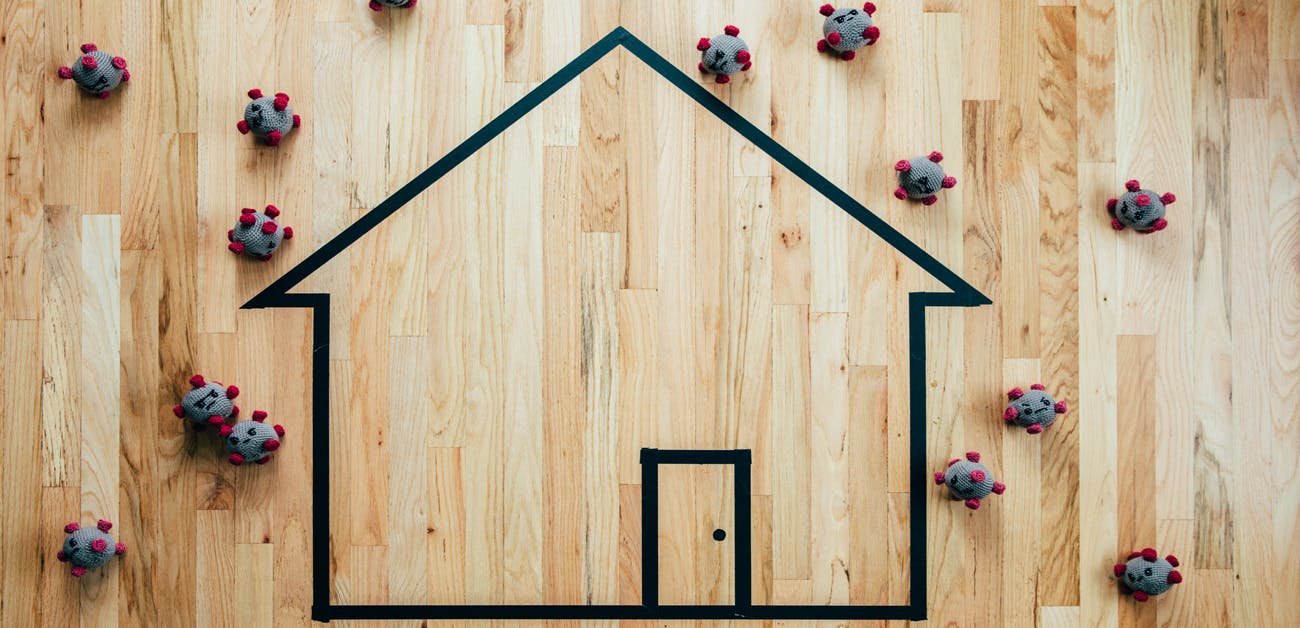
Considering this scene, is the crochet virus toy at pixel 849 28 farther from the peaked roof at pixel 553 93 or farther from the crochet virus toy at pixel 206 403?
the crochet virus toy at pixel 206 403

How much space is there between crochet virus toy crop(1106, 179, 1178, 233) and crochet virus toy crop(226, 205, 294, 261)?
1829mm

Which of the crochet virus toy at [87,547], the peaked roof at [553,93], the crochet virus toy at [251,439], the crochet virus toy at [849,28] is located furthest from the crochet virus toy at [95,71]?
the crochet virus toy at [849,28]

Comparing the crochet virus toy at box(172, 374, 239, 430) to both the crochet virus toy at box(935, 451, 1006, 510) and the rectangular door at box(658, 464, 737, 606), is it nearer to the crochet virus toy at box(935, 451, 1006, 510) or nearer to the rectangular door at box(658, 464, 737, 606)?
the rectangular door at box(658, 464, 737, 606)

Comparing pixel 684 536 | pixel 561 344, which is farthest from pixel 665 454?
pixel 561 344

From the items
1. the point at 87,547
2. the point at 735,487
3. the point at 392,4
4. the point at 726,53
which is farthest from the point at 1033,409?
the point at 87,547

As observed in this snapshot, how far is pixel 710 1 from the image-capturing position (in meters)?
1.78

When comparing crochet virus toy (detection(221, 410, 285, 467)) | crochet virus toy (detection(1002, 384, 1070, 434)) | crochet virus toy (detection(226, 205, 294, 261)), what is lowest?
crochet virus toy (detection(221, 410, 285, 467))

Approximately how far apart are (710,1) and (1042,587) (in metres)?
1.49

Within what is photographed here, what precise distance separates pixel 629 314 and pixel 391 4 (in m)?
0.86

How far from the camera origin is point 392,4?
1760mm

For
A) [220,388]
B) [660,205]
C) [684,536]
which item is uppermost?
[660,205]

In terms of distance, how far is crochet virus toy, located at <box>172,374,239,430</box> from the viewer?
5.57 ft

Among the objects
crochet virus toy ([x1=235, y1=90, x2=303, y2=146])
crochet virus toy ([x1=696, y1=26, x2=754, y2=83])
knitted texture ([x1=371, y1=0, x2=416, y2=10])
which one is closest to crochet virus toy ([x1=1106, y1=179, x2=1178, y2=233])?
crochet virus toy ([x1=696, y1=26, x2=754, y2=83])

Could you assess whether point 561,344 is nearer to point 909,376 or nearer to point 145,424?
point 909,376
